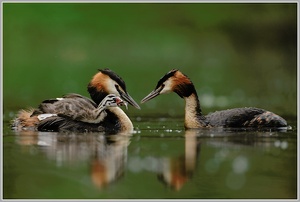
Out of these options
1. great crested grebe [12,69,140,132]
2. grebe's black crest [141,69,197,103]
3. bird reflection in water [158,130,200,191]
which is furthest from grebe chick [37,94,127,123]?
bird reflection in water [158,130,200,191]

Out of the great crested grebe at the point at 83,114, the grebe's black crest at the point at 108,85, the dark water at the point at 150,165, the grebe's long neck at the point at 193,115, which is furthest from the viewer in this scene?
the grebe's long neck at the point at 193,115

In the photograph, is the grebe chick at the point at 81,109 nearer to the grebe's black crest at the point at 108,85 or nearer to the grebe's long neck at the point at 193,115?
the grebe's black crest at the point at 108,85

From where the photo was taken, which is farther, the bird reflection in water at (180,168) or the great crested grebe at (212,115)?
the great crested grebe at (212,115)

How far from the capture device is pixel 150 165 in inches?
389

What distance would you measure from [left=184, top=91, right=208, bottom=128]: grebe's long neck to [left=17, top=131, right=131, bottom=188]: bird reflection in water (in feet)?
4.38

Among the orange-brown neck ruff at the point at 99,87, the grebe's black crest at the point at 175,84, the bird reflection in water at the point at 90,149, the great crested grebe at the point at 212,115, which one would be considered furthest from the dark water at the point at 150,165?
the grebe's black crest at the point at 175,84

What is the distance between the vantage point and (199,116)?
43.5 feet

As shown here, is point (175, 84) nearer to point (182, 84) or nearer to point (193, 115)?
point (182, 84)

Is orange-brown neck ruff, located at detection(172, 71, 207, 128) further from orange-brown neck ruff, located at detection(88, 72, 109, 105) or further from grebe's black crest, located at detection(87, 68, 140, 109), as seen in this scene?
orange-brown neck ruff, located at detection(88, 72, 109, 105)

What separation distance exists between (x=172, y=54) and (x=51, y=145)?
1501cm

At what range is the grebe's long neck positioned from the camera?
1312 centimetres

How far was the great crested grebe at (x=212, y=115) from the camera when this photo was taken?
13000mm

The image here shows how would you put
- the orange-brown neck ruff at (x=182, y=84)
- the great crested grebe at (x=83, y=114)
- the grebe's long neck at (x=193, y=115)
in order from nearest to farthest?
1. the great crested grebe at (x=83, y=114)
2. the grebe's long neck at (x=193, y=115)
3. the orange-brown neck ruff at (x=182, y=84)

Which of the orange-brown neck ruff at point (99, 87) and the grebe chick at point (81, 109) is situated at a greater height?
the orange-brown neck ruff at point (99, 87)
